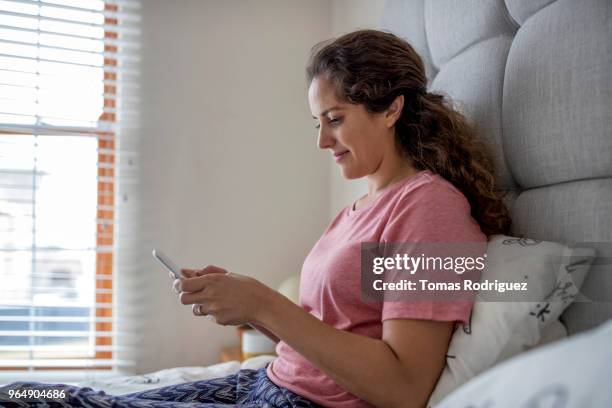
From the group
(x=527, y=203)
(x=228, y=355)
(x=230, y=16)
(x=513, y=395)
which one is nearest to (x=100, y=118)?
(x=230, y=16)

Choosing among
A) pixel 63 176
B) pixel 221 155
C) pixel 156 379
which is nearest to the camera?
pixel 156 379

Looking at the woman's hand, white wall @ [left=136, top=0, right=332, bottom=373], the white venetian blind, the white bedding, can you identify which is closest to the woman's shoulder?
the woman's hand

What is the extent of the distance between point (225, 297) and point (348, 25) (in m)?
1.71

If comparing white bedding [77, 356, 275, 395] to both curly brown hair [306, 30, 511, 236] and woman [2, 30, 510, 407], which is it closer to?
woman [2, 30, 510, 407]

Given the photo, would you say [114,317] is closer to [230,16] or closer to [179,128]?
[179,128]

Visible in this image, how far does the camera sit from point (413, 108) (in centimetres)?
116

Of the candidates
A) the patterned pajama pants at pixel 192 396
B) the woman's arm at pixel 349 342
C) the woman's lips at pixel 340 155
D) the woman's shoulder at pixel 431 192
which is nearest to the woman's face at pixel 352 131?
the woman's lips at pixel 340 155

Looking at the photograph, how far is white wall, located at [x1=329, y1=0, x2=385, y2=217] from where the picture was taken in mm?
2100

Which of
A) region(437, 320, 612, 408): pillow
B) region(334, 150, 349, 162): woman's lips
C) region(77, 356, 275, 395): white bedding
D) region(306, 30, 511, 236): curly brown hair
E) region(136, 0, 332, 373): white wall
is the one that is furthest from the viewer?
region(136, 0, 332, 373): white wall

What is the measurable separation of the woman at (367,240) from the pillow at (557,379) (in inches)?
13.8

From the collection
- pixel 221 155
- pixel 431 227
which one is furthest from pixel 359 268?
pixel 221 155

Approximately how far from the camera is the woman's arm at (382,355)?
2.83ft

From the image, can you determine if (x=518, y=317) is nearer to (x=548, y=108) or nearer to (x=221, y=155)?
(x=548, y=108)

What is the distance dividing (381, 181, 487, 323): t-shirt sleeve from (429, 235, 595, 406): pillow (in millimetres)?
34
